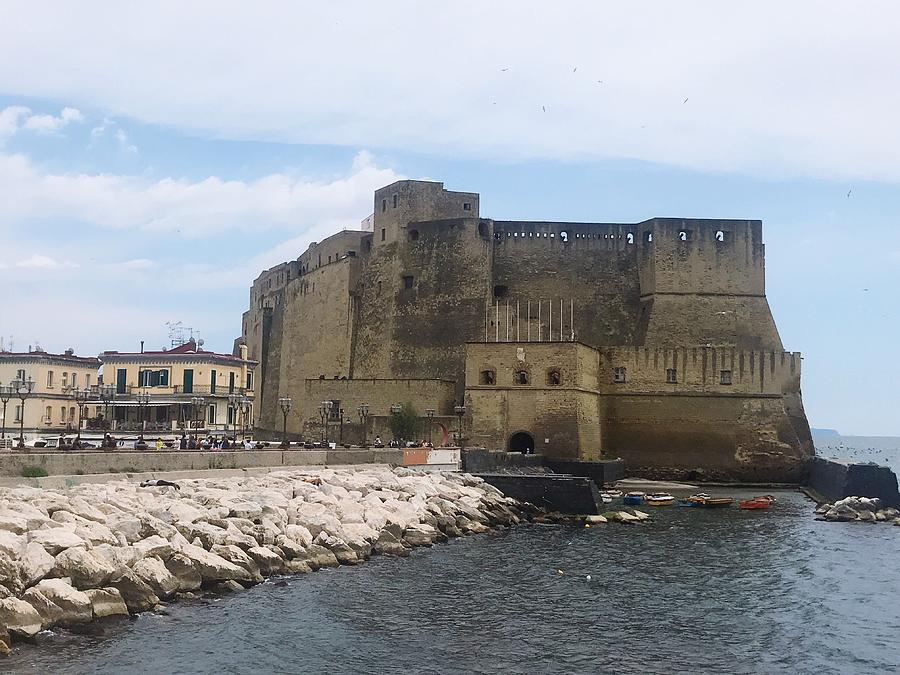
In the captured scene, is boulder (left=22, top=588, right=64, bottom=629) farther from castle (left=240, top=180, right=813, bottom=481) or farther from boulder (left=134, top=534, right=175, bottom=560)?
castle (left=240, top=180, right=813, bottom=481)

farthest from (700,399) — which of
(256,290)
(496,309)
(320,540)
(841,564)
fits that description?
(256,290)

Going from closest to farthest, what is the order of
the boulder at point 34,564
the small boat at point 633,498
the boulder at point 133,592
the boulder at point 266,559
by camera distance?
the boulder at point 34,564 → the boulder at point 133,592 → the boulder at point 266,559 → the small boat at point 633,498

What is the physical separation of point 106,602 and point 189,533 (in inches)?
117

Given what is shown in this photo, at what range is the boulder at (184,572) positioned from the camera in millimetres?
13694

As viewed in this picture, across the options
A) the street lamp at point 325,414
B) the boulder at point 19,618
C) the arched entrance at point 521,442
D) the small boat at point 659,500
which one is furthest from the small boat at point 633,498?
the boulder at point 19,618

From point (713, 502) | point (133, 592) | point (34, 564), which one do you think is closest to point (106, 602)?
point (133, 592)

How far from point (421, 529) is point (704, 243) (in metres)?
23.0

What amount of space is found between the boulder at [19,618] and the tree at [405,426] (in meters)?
21.8

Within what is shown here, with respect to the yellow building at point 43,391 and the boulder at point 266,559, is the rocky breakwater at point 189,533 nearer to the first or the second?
the boulder at point 266,559

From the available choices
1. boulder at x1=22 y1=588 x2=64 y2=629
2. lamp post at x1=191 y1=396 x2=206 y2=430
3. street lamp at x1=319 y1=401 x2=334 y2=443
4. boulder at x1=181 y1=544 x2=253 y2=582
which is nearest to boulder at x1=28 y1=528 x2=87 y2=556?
boulder at x1=22 y1=588 x2=64 y2=629

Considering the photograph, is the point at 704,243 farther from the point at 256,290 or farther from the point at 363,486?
the point at 256,290

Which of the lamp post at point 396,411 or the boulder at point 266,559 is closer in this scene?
the boulder at point 266,559

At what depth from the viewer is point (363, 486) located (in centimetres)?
2225

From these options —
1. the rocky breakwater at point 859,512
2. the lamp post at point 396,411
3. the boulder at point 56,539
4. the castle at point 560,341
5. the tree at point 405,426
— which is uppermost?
the castle at point 560,341
